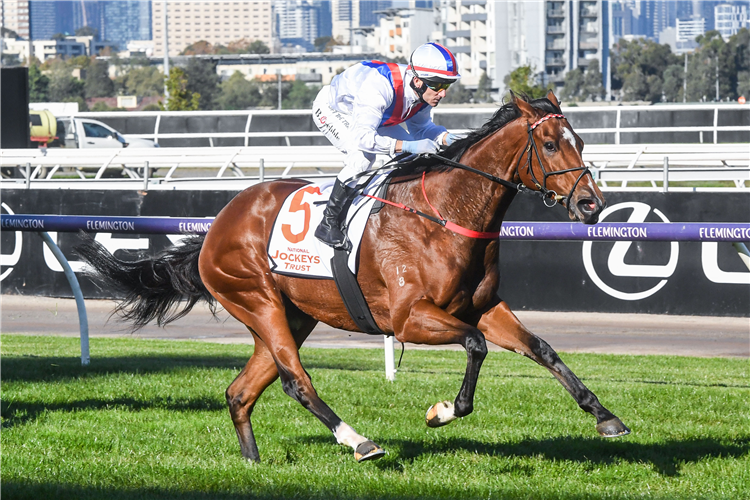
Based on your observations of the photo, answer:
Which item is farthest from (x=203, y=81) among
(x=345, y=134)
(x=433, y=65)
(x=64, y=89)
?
(x=433, y=65)

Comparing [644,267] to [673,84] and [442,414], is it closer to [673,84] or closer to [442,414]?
[442,414]

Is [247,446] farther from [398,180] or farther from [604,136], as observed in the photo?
[604,136]

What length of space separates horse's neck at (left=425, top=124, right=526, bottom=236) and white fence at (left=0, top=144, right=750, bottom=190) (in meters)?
8.40

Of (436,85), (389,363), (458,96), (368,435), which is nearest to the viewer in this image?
(436,85)

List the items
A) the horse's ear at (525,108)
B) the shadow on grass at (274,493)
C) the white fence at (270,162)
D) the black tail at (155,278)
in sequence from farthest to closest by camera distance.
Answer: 1. the white fence at (270,162)
2. the black tail at (155,278)
3. the horse's ear at (525,108)
4. the shadow on grass at (274,493)

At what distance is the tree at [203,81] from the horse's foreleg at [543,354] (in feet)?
280

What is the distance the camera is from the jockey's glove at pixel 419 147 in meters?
4.96

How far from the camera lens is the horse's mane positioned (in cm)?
487

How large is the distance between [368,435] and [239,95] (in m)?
108

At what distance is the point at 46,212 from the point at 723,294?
31.0 ft

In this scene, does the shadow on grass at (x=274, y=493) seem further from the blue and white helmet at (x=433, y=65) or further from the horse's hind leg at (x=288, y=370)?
the blue and white helmet at (x=433, y=65)

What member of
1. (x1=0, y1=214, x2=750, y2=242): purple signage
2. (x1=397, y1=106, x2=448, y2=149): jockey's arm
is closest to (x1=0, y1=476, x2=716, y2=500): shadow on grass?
(x1=397, y1=106, x2=448, y2=149): jockey's arm

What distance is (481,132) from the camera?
502 centimetres

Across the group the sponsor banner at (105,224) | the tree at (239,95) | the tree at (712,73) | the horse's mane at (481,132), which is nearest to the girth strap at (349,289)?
the horse's mane at (481,132)
